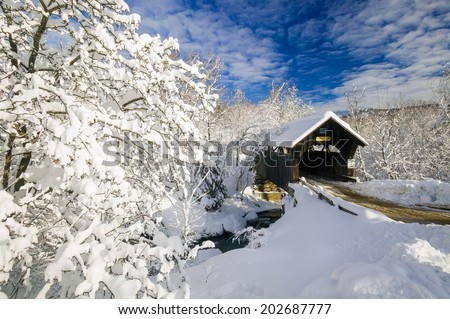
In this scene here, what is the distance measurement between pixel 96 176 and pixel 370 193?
480 inches

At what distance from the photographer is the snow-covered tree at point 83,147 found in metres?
2.35

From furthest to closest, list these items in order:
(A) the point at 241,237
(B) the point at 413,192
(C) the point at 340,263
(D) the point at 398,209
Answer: (A) the point at 241,237 → (B) the point at 413,192 → (D) the point at 398,209 → (C) the point at 340,263

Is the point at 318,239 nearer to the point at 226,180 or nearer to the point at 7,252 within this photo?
the point at 7,252

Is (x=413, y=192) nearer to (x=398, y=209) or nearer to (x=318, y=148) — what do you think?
(x=398, y=209)

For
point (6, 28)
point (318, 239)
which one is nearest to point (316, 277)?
point (318, 239)

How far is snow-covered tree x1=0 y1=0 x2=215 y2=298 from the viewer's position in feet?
7.70

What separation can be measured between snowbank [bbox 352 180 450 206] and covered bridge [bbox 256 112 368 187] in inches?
138

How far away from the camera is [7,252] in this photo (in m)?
2.34

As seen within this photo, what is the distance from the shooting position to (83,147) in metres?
→ 2.36

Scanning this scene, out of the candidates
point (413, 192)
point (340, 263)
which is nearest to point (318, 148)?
point (413, 192)

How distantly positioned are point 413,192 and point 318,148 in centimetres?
1026

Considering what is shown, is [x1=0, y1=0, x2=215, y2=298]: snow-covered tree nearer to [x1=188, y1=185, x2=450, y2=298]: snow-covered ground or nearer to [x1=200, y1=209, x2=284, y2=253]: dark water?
[x1=188, y1=185, x2=450, y2=298]: snow-covered ground

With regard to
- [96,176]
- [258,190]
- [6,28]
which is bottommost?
[258,190]

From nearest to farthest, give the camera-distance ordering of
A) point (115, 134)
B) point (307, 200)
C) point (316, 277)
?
point (115, 134)
point (316, 277)
point (307, 200)
